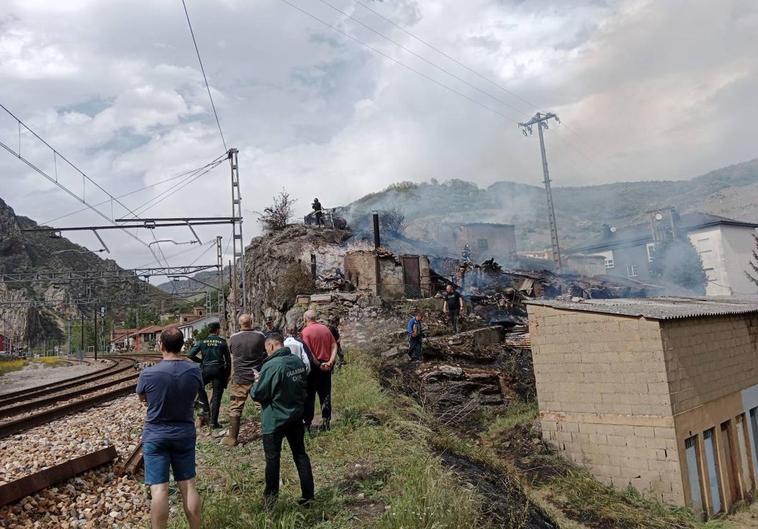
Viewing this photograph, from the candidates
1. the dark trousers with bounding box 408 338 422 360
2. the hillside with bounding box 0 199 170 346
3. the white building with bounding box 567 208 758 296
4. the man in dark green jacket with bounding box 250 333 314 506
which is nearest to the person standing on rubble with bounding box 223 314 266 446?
the man in dark green jacket with bounding box 250 333 314 506

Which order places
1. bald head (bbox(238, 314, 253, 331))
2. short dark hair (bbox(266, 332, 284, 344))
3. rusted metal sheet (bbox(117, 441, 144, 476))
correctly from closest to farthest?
short dark hair (bbox(266, 332, 284, 344)), rusted metal sheet (bbox(117, 441, 144, 476)), bald head (bbox(238, 314, 253, 331))

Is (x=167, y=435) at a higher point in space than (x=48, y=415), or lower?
higher

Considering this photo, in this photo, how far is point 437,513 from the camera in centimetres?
449

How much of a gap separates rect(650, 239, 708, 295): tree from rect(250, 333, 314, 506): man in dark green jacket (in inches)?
1547

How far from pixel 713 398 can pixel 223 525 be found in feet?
36.1

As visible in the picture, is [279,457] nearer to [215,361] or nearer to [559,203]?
[215,361]

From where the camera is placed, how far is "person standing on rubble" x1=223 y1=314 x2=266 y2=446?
7148mm

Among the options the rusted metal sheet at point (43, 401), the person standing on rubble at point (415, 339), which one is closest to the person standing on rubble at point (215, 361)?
the rusted metal sheet at point (43, 401)

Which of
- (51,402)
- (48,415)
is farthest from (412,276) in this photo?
(48,415)

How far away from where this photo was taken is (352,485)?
561 centimetres

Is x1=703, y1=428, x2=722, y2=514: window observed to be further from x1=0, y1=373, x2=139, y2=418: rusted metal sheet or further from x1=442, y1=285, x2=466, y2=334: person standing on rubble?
x1=0, y1=373, x2=139, y2=418: rusted metal sheet

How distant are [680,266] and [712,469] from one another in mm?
32956

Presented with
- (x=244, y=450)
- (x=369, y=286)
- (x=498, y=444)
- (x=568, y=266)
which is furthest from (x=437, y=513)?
(x=568, y=266)

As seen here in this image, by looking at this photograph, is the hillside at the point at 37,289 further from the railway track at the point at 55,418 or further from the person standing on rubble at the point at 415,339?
the person standing on rubble at the point at 415,339
